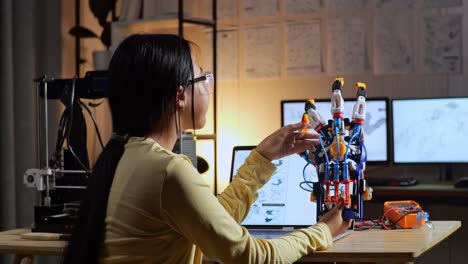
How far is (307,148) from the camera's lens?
5.91 ft

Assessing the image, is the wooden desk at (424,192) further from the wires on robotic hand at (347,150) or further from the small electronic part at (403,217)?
the wires on robotic hand at (347,150)

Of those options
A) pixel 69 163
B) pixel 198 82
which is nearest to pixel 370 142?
pixel 69 163

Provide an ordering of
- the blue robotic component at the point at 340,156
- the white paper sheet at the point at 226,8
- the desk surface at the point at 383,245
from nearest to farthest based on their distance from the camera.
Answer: the desk surface at the point at 383,245 < the blue robotic component at the point at 340,156 < the white paper sheet at the point at 226,8

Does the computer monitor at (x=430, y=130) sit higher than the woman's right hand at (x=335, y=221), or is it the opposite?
the computer monitor at (x=430, y=130)

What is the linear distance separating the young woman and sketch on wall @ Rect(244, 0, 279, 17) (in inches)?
98.6

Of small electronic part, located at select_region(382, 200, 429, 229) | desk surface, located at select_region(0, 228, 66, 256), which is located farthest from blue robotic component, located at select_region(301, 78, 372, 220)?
desk surface, located at select_region(0, 228, 66, 256)

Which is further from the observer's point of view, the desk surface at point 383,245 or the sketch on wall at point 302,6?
the sketch on wall at point 302,6

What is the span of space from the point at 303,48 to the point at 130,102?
253 cm

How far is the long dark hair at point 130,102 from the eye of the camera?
1.35 m

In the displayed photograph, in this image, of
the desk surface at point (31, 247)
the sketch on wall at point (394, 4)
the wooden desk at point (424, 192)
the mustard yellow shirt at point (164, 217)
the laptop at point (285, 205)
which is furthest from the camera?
the sketch on wall at point (394, 4)

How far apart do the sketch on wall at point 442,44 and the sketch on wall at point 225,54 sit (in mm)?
1004

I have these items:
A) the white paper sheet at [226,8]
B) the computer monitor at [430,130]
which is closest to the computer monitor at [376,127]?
the computer monitor at [430,130]

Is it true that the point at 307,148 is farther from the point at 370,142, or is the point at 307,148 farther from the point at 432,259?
the point at 432,259

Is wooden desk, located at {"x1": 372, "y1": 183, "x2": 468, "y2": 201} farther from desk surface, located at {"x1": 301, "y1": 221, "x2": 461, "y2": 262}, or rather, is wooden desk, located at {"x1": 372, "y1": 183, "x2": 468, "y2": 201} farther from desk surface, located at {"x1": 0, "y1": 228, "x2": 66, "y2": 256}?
desk surface, located at {"x1": 0, "y1": 228, "x2": 66, "y2": 256}
